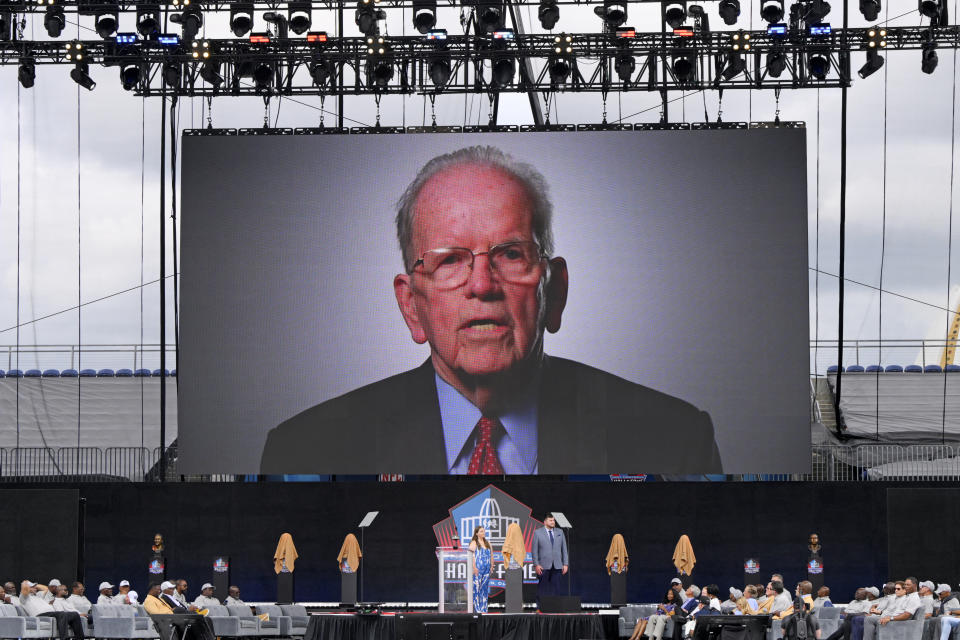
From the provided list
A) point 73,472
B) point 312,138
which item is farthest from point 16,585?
point 312,138

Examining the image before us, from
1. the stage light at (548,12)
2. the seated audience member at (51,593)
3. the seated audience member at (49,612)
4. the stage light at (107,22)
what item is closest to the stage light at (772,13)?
the stage light at (548,12)

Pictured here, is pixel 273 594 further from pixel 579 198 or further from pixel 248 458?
pixel 579 198

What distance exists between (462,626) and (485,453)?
19.1 feet

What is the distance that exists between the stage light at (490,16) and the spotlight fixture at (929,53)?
22.6 ft

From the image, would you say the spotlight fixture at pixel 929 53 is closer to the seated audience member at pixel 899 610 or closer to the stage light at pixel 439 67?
the stage light at pixel 439 67

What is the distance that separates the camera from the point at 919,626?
58.9 feet

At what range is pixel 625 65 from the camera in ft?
79.1

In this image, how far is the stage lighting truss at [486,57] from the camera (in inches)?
930

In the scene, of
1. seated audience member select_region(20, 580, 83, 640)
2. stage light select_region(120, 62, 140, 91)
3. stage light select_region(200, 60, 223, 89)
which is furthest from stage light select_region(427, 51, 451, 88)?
seated audience member select_region(20, 580, 83, 640)

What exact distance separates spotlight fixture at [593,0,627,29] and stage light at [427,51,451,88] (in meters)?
2.66

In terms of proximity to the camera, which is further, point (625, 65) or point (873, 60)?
point (625, 65)

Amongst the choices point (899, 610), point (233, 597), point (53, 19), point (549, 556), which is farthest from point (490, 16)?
point (899, 610)

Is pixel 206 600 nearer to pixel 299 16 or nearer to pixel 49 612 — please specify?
pixel 49 612

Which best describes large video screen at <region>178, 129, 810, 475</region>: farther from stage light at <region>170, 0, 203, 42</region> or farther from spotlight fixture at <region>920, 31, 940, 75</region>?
spotlight fixture at <region>920, 31, 940, 75</region>
